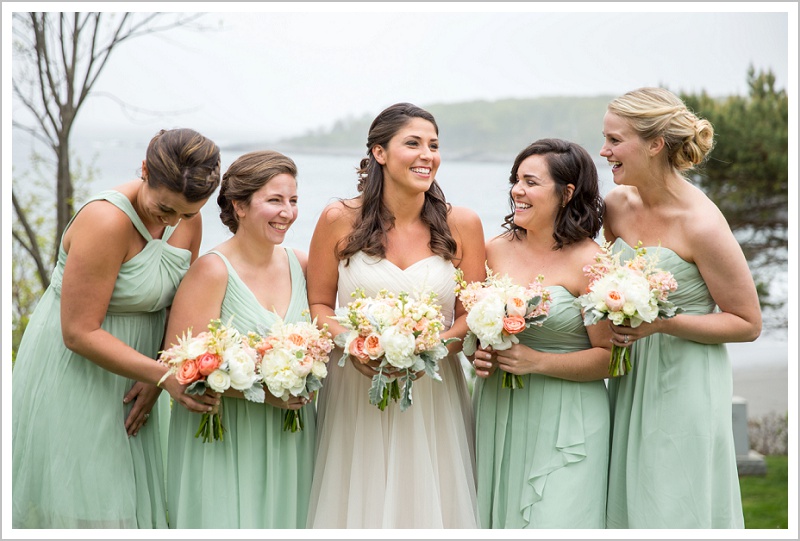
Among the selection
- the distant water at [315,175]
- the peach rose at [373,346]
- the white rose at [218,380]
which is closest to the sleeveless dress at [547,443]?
the peach rose at [373,346]

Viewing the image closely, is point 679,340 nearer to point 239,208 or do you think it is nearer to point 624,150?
point 624,150

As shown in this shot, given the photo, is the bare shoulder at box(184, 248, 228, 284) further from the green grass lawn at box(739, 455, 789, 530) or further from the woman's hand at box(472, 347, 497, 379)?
the green grass lawn at box(739, 455, 789, 530)

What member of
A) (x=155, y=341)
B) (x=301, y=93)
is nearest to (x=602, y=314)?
(x=155, y=341)

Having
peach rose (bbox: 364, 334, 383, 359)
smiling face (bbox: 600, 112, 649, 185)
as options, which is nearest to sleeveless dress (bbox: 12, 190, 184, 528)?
peach rose (bbox: 364, 334, 383, 359)

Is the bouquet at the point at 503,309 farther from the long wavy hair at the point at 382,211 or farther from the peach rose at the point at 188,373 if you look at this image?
the peach rose at the point at 188,373

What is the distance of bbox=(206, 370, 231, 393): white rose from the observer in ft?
13.3

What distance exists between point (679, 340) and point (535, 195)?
1150mm

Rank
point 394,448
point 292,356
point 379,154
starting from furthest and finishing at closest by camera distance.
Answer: point 379,154 → point 394,448 → point 292,356

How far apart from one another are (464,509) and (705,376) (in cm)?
154

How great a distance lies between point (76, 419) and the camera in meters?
4.40

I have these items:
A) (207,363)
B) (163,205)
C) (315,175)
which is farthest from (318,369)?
(315,175)

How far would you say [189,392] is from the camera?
4094 millimetres

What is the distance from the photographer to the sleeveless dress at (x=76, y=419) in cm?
436

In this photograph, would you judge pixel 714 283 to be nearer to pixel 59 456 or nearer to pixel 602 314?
pixel 602 314
